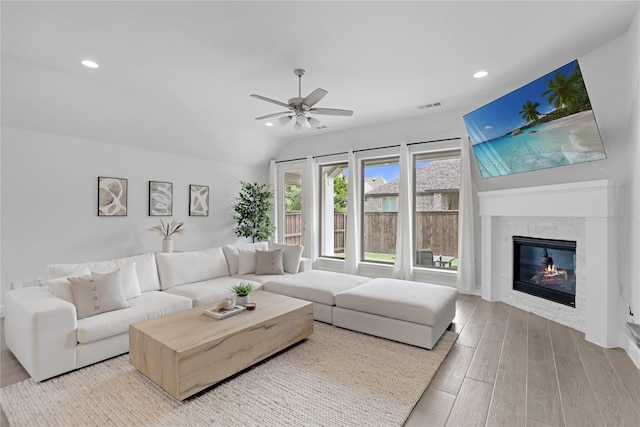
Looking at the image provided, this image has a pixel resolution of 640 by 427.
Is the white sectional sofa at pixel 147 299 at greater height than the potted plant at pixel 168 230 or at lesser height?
lesser

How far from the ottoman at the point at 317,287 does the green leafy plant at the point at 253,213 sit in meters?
2.48

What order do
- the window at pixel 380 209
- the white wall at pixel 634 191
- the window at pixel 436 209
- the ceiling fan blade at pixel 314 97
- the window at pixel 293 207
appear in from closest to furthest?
the white wall at pixel 634 191 → the ceiling fan blade at pixel 314 97 → the window at pixel 436 209 → the window at pixel 380 209 → the window at pixel 293 207

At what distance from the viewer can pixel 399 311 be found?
302 cm

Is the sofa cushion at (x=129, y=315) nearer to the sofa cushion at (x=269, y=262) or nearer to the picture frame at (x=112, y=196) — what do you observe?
the sofa cushion at (x=269, y=262)

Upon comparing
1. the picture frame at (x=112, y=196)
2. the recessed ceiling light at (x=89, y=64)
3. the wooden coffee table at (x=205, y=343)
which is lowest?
the wooden coffee table at (x=205, y=343)

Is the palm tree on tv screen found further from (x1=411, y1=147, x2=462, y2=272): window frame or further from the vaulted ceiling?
(x1=411, y1=147, x2=462, y2=272): window frame

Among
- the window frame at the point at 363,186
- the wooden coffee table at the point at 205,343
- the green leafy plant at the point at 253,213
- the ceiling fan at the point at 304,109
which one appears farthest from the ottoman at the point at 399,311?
the green leafy plant at the point at 253,213

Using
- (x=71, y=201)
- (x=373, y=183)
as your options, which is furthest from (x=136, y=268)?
(x=373, y=183)

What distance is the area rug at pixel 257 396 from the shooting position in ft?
6.23

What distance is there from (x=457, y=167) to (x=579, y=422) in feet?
12.9

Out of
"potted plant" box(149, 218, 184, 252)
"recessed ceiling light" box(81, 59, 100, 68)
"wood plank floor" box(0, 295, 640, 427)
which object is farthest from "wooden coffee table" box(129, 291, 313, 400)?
"recessed ceiling light" box(81, 59, 100, 68)

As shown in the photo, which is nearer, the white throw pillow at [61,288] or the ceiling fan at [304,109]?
the white throw pillow at [61,288]

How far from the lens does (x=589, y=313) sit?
3057 mm

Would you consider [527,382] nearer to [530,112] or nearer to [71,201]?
[530,112]
